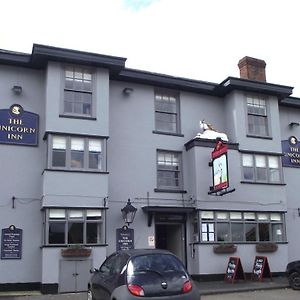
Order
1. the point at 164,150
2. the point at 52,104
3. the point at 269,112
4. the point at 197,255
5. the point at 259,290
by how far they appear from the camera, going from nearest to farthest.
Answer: the point at 259,290
the point at 52,104
the point at 197,255
the point at 164,150
the point at 269,112

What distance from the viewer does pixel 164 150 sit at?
807 inches

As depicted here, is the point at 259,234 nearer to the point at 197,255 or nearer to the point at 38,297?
the point at 197,255

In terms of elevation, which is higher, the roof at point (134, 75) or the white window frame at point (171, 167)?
the roof at point (134, 75)

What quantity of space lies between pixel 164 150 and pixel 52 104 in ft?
17.4

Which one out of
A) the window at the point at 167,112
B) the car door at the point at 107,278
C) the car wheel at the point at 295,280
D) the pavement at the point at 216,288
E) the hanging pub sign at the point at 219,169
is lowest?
the pavement at the point at 216,288

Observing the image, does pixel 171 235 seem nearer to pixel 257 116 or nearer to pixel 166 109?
pixel 166 109

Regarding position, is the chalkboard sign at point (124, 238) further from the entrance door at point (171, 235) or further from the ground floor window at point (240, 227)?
the ground floor window at point (240, 227)

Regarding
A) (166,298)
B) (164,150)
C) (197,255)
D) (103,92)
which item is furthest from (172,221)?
(166,298)

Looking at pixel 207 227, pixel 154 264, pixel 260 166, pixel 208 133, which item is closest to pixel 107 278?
pixel 154 264

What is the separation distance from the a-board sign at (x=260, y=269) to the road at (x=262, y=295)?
2.01m

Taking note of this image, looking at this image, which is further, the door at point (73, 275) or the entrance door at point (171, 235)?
the entrance door at point (171, 235)

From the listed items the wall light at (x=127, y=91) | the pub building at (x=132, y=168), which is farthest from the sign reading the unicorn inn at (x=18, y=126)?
the wall light at (x=127, y=91)

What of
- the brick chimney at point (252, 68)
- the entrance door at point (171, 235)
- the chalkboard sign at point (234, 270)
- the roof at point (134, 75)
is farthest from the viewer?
the brick chimney at point (252, 68)

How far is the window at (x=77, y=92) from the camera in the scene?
1858 centimetres
